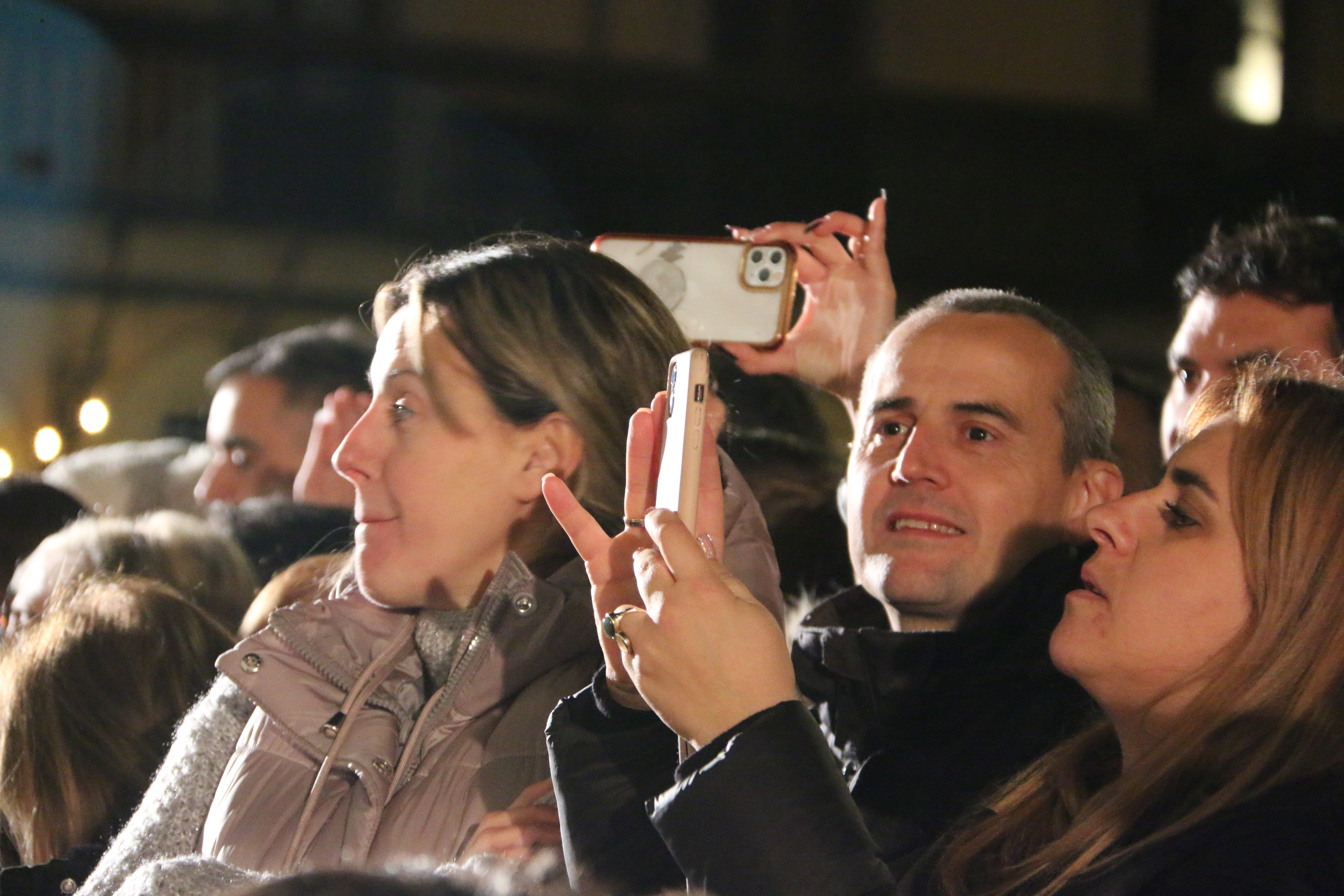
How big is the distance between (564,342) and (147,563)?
2.97 feet

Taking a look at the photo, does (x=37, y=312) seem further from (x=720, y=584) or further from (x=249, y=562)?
(x=720, y=584)

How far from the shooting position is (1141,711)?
4.47 feet

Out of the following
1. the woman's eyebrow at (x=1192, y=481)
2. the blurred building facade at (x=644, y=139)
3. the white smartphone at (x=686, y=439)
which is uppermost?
the blurred building facade at (x=644, y=139)

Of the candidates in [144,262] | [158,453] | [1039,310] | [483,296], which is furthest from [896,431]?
[144,262]

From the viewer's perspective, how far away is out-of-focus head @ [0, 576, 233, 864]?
Result: 1.76m

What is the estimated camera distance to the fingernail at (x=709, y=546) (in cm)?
128

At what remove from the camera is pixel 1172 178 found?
20.7 ft

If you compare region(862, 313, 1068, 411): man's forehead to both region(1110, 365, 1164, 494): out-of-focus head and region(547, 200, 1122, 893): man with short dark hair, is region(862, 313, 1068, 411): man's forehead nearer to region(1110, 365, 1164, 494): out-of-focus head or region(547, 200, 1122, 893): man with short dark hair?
region(547, 200, 1122, 893): man with short dark hair

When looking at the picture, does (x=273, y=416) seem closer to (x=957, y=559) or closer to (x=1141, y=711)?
(x=957, y=559)

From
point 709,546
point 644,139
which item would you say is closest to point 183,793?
point 709,546

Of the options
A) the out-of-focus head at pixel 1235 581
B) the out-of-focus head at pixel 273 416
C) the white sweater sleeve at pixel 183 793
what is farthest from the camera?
the out-of-focus head at pixel 273 416

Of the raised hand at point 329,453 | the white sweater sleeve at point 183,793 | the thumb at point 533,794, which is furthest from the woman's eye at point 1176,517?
the raised hand at point 329,453

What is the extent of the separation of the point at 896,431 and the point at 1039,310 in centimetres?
26

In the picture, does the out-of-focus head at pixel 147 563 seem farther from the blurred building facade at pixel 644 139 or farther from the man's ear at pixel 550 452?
the blurred building facade at pixel 644 139
